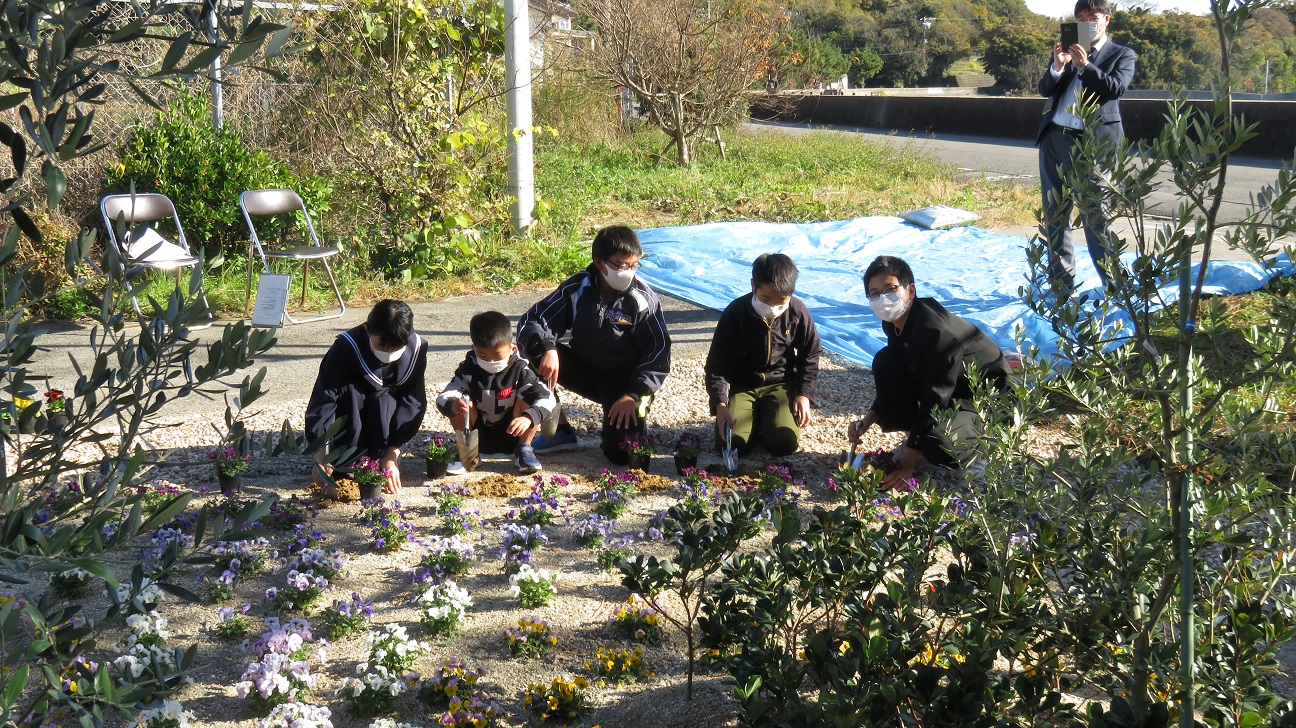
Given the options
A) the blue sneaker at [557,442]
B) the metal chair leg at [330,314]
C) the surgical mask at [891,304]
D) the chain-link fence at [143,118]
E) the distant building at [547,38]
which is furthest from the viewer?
the distant building at [547,38]

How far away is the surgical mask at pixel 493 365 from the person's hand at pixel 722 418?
1.01 m

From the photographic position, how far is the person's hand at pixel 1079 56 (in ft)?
Answer: 20.6

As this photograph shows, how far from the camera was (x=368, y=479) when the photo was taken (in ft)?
14.2

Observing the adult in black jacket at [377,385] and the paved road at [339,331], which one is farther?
the paved road at [339,331]

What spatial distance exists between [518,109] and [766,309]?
15.7 feet

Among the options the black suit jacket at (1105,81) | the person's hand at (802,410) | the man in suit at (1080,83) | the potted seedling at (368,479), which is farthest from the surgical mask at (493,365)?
the black suit jacket at (1105,81)

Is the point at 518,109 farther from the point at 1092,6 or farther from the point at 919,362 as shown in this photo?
the point at 919,362

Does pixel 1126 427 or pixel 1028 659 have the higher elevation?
pixel 1126 427

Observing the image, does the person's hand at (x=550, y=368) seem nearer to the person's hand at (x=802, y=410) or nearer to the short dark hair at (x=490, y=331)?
the short dark hair at (x=490, y=331)

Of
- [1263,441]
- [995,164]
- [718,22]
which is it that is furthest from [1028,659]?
[995,164]

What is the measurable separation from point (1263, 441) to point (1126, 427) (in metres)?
0.26

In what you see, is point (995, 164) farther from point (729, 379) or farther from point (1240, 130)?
point (1240, 130)

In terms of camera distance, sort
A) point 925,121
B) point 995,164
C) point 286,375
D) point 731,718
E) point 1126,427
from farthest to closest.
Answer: point 925,121
point 995,164
point 286,375
point 731,718
point 1126,427

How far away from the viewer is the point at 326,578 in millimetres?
3707
